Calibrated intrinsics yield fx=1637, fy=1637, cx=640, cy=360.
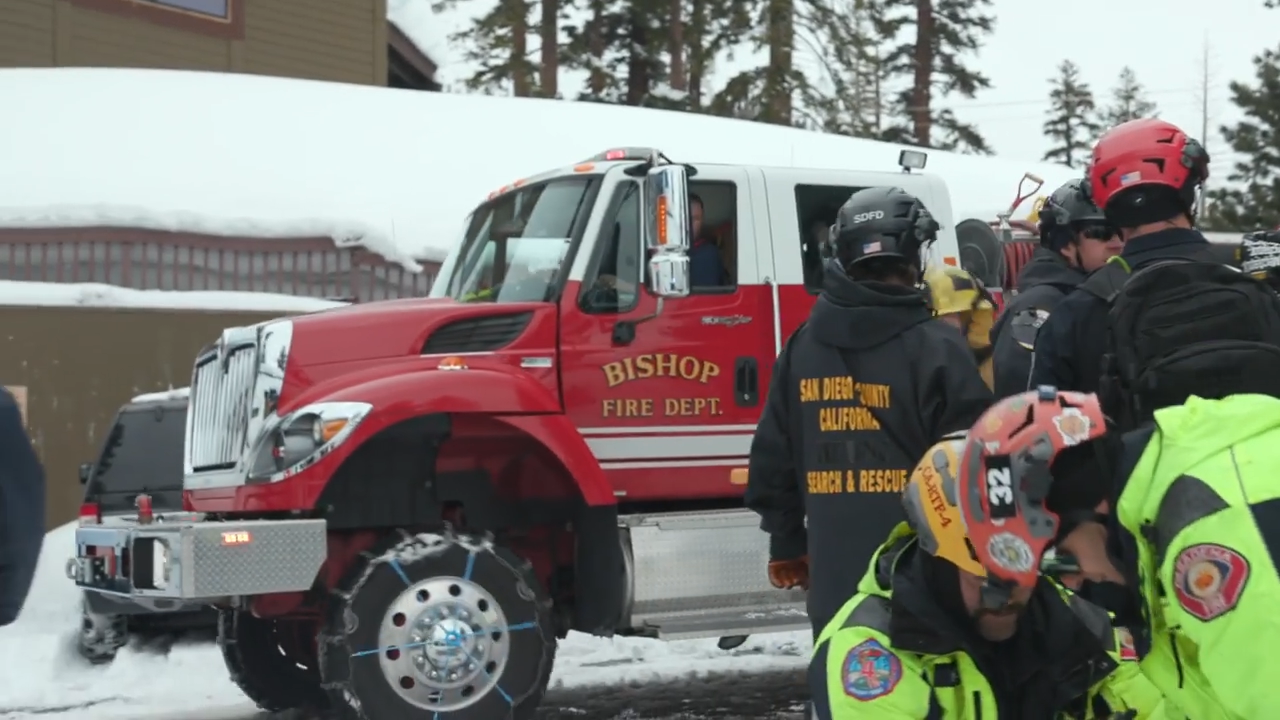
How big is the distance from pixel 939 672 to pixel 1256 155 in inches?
1672

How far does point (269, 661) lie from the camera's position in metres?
8.34

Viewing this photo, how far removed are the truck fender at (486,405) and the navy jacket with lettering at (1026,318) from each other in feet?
7.48

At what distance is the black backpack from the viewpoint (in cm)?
277

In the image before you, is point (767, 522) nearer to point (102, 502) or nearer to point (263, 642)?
point (263, 642)

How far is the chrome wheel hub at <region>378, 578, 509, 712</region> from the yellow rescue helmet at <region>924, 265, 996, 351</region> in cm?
230

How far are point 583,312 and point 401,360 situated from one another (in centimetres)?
88

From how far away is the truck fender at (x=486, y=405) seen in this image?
23.2 feet

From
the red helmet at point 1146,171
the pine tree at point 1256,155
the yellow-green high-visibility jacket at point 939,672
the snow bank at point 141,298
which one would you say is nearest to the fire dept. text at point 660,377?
the red helmet at point 1146,171

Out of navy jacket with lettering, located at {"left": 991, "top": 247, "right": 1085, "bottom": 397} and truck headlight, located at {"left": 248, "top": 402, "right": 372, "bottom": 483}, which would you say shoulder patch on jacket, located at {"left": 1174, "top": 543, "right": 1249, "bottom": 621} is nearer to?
navy jacket with lettering, located at {"left": 991, "top": 247, "right": 1085, "bottom": 397}

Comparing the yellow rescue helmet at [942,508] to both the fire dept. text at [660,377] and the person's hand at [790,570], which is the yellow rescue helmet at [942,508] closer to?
the person's hand at [790,570]

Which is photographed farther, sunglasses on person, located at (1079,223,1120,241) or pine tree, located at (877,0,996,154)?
pine tree, located at (877,0,996,154)

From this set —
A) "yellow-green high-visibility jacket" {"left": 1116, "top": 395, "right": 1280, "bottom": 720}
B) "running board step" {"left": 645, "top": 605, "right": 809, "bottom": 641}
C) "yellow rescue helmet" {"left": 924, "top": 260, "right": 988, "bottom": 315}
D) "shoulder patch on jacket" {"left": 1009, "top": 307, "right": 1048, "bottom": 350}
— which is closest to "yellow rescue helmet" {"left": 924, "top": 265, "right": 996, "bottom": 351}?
"yellow rescue helmet" {"left": 924, "top": 260, "right": 988, "bottom": 315}

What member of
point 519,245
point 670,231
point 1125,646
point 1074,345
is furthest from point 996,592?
point 519,245

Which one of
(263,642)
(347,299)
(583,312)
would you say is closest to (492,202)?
(583,312)
